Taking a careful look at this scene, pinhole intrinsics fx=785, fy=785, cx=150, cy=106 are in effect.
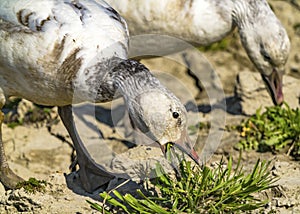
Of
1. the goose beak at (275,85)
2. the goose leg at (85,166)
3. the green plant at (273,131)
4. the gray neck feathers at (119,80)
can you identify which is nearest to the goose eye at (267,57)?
the goose beak at (275,85)

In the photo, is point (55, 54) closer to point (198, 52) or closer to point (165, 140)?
point (165, 140)

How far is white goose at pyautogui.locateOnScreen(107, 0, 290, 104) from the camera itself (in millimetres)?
6547

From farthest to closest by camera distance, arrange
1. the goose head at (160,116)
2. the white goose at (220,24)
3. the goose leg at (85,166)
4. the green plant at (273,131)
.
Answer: the white goose at (220,24) → the green plant at (273,131) → the goose leg at (85,166) → the goose head at (160,116)

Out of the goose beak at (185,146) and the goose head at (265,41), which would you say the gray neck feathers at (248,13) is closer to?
the goose head at (265,41)

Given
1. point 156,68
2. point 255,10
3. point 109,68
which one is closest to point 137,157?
point 109,68

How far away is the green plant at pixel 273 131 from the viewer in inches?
252

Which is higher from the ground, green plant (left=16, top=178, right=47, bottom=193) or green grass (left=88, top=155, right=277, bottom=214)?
green grass (left=88, top=155, right=277, bottom=214)

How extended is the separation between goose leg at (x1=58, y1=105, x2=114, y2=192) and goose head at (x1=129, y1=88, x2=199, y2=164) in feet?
3.03

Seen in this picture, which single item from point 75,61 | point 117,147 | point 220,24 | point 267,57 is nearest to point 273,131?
point 267,57

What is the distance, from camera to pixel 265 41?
6887 millimetres

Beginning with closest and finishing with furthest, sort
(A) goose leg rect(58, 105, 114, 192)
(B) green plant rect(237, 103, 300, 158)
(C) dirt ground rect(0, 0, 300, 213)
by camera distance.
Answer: (C) dirt ground rect(0, 0, 300, 213) < (A) goose leg rect(58, 105, 114, 192) < (B) green plant rect(237, 103, 300, 158)

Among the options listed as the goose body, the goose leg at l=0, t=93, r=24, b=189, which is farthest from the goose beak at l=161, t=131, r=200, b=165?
the goose leg at l=0, t=93, r=24, b=189

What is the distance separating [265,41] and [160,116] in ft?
Answer: 7.94

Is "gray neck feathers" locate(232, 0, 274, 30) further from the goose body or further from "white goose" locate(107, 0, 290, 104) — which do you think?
the goose body
